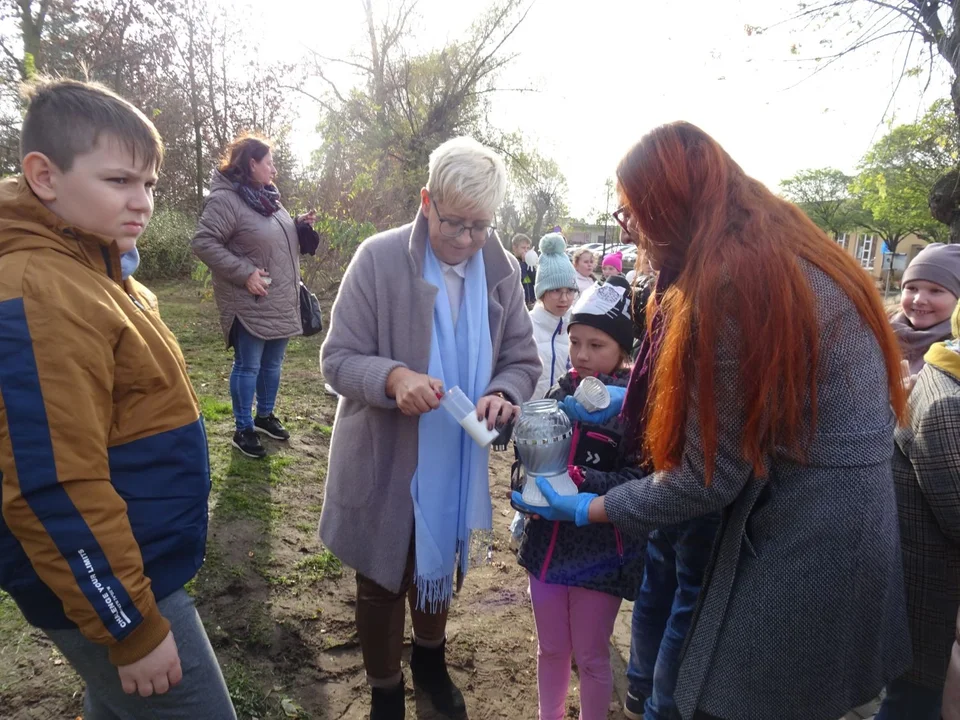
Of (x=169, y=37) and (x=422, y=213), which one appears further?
(x=169, y=37)

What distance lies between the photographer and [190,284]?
1162cm

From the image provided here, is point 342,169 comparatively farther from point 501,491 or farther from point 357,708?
point 357,708

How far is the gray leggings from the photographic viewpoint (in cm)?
121

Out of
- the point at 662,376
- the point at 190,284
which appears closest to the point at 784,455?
the point at 662,376

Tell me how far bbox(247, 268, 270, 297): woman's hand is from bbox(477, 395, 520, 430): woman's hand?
2.42 m

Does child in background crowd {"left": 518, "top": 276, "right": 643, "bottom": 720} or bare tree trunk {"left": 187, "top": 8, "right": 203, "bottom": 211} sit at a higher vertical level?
bare tree trunk {"left": 187, "top": 8, "right": 203, "bottom": 211}

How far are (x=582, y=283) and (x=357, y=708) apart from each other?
173 inches

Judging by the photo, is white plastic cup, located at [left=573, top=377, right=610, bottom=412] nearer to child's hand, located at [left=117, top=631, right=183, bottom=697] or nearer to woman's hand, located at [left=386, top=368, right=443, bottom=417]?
woman's hand, located at [left=386, top=368, right=443, bottom=417]

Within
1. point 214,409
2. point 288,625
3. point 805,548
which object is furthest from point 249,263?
point 805,548

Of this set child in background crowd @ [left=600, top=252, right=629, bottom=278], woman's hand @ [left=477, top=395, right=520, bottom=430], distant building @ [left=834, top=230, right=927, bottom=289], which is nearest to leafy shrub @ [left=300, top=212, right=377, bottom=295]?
child in background crowd @ [left=600, top=252, right=629, bottom=278]

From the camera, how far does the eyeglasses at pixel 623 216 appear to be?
1524mm

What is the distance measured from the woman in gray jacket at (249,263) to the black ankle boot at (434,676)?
2197 mm

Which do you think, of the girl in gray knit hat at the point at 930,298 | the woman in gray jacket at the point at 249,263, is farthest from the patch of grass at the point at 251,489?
the girl in gray knit hat at the point at 930,298

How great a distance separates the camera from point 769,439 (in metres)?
1.29
